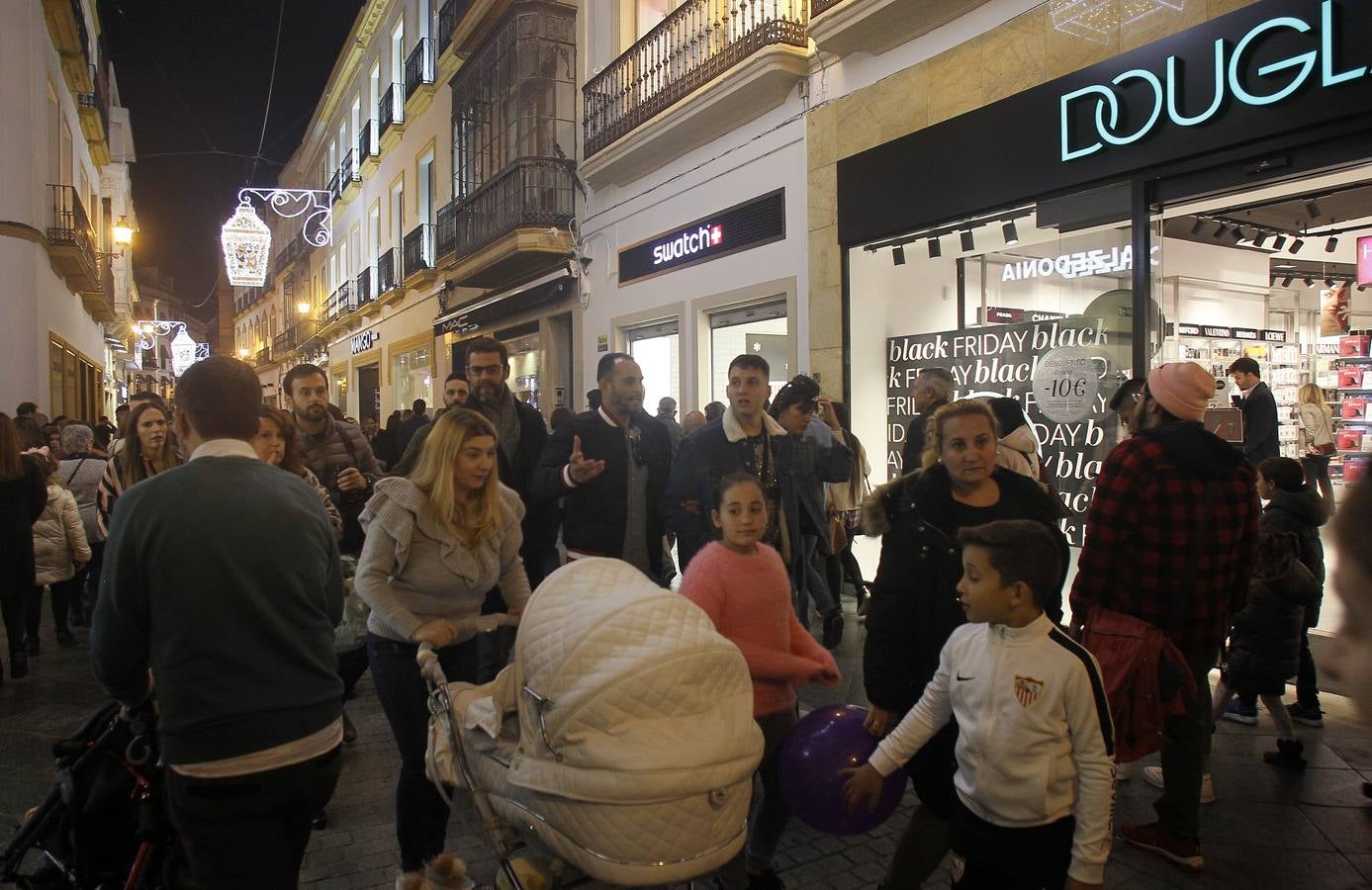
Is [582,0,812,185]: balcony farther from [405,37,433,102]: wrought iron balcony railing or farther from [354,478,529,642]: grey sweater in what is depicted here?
[405,37,433,102]: wrought iron balcony railing

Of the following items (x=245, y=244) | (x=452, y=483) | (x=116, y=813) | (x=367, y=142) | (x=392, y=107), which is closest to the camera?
(x=116, y=813)

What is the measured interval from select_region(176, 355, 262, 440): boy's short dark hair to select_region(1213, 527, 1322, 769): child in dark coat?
4615mm

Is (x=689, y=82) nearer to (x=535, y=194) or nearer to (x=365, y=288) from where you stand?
(x=535, y=194)

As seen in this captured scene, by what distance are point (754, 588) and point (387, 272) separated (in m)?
24.1

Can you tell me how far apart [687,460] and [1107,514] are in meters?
2.06

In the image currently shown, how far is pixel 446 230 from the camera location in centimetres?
1927

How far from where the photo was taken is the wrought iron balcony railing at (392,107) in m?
23.1

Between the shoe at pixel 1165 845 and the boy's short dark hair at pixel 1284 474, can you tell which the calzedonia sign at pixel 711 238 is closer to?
the boy's short dark hair at pixel 1284 474

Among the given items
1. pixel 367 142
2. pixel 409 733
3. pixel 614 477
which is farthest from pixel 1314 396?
pixel 367 142

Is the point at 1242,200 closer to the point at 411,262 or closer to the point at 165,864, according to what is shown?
the point at 165,864

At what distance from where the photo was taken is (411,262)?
856 inches

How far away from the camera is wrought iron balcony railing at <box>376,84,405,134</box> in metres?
23.1

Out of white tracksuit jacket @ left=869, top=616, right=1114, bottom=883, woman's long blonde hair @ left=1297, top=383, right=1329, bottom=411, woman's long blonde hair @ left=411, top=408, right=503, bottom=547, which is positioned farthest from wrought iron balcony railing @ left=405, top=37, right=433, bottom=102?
white tracksuit jacket @ left=869, top=616, right=1114, bottom=883

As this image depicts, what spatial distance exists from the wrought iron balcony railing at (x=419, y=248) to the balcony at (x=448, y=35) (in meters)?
3.47
